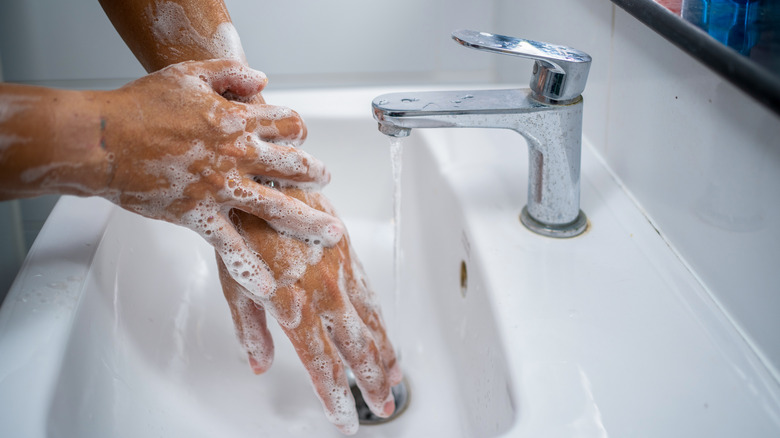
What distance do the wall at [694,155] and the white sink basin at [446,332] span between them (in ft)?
0.07

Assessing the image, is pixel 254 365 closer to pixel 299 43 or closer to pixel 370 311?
pixel 370 311

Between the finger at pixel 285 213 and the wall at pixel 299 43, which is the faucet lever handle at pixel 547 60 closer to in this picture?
the finger at pixel 285 213

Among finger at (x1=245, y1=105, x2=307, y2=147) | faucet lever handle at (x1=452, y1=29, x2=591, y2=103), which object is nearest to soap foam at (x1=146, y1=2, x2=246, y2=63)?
finger at (x1=245, y1=105, x2=307, y2=147)

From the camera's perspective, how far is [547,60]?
0.52m

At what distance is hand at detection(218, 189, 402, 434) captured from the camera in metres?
0.53

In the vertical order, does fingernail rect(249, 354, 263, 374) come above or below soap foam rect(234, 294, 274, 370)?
below

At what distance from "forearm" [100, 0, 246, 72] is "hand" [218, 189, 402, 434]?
160mm

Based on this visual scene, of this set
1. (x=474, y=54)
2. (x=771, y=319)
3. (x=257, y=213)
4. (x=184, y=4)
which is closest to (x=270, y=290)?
Result: (x=257, y=213)

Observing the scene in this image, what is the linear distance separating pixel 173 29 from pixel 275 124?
15 centimetres

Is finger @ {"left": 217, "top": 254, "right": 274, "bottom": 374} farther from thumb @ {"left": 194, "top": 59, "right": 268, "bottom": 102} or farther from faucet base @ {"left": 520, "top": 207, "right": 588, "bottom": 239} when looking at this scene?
faucet base @ {"left": 520, "top": 207, "right": 588, "bottom": 239}

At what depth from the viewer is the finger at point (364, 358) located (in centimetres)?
56

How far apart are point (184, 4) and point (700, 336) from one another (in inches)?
20.6

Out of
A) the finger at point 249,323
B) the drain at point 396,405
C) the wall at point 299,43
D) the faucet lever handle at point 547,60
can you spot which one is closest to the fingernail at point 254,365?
the finger at point 249,323

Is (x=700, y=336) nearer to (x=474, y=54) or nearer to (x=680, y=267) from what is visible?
(x=680, y=267)
